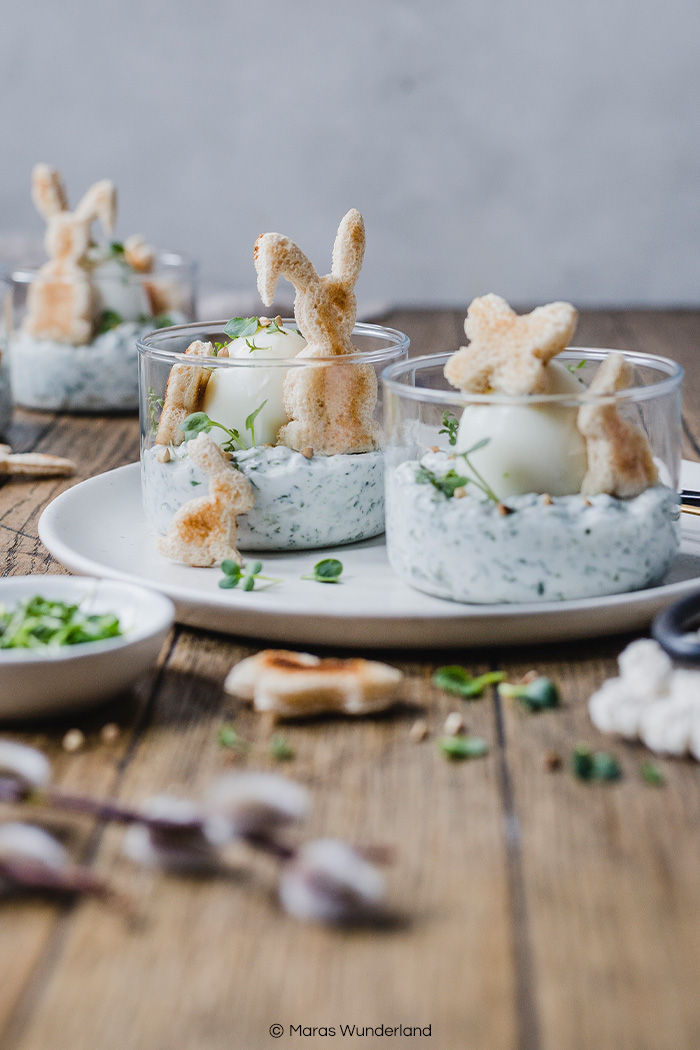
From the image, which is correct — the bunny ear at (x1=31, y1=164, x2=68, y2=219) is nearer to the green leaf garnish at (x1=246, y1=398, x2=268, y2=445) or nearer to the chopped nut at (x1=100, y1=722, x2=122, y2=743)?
the green leaf garnish at (x1=246, y1=398, x2=268, y2=445)

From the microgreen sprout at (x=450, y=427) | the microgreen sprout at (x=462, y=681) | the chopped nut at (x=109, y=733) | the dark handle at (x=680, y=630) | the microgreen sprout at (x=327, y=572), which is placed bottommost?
the chopped nut at (x=109, y=733)

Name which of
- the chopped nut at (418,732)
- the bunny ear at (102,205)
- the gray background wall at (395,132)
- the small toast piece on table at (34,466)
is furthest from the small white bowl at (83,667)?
the gray background wall at (395,132)

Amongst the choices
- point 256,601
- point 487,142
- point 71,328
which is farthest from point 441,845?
point 487,142

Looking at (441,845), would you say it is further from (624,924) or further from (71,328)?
(71,328)

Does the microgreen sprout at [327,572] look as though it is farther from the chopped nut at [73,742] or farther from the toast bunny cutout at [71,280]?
the toast bunny cutout at [71,280]

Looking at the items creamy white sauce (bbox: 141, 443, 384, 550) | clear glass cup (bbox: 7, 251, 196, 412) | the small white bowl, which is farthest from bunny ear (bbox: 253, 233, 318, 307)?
clear glass cup (bbox: 7, 251, 196, 412)
